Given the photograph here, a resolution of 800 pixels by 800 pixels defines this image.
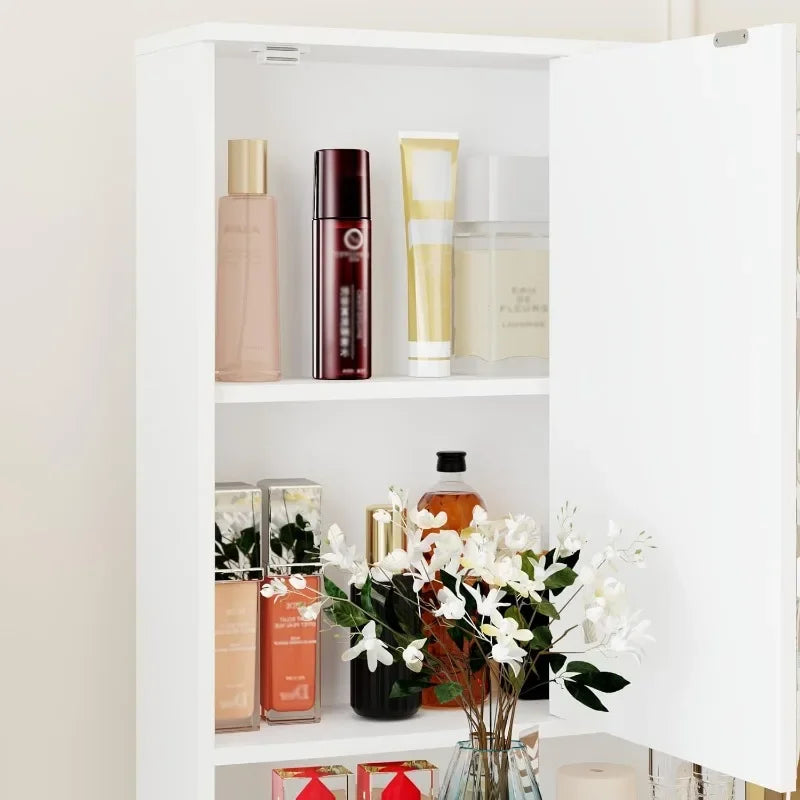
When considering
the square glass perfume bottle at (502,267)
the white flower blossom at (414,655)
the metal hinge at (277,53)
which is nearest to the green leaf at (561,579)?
the white flower blossom at (414,655)

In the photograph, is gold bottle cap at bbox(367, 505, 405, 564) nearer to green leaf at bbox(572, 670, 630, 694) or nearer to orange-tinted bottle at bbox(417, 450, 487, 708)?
orange-tinted bottle at bbox(417, 450, 487, 708)

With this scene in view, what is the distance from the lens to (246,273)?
3.34 ft

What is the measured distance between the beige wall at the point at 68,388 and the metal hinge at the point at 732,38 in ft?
1.42

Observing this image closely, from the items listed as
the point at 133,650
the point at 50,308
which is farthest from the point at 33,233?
the point at 133,650

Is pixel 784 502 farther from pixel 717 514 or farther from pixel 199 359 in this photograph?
pixel 199 359

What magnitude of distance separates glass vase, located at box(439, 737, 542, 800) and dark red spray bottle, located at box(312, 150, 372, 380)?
31cm

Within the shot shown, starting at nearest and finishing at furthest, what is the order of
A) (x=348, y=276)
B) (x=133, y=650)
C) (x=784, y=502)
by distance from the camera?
(x=784, y=502), (x=348, y=276), (x=133, y=650)

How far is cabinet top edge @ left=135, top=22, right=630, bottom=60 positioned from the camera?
3.14 feet

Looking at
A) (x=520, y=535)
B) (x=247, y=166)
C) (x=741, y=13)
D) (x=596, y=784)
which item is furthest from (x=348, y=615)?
(x=741, y=13)

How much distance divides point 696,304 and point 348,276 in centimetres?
28

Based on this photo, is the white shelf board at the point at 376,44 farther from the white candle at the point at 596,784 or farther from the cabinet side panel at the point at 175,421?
the white candle at the point at 596,784

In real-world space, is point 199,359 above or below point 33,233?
below

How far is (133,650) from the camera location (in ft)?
3.75

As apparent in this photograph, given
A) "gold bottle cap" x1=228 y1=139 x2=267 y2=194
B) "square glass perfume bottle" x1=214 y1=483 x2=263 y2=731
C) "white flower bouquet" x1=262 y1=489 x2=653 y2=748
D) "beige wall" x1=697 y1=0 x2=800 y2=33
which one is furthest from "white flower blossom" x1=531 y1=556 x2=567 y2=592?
"beige wall" x1=697 y1=0 x2=800 y2=33
